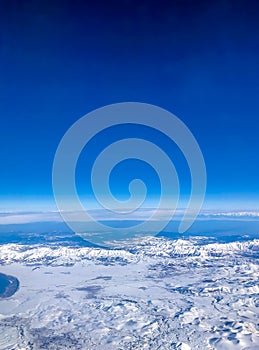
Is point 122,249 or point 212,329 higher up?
point 122,249

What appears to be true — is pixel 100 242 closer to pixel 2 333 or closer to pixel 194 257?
pixel 194 257

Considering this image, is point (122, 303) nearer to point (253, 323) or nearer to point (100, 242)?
point (253, 323)

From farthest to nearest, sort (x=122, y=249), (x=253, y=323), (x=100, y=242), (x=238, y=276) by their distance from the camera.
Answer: (x=100, y=242), (x=122, y=249), (x=238, y=276), (x=253, y=323)

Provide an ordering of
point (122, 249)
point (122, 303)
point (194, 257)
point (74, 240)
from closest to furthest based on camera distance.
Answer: point (122, 303) → point (194, 257) → point (122, 249) → point (74, 240)

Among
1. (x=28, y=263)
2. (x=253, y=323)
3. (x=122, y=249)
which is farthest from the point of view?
(x=122, y=249)

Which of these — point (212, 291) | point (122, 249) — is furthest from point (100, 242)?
point (212, 291)

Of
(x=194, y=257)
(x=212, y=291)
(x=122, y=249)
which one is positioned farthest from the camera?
(x=122, y=249)

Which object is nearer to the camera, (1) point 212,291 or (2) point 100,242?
(1) point 212,291

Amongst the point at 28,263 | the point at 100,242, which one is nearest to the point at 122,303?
the point at 28,263

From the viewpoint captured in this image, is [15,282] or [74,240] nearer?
[15,282]
